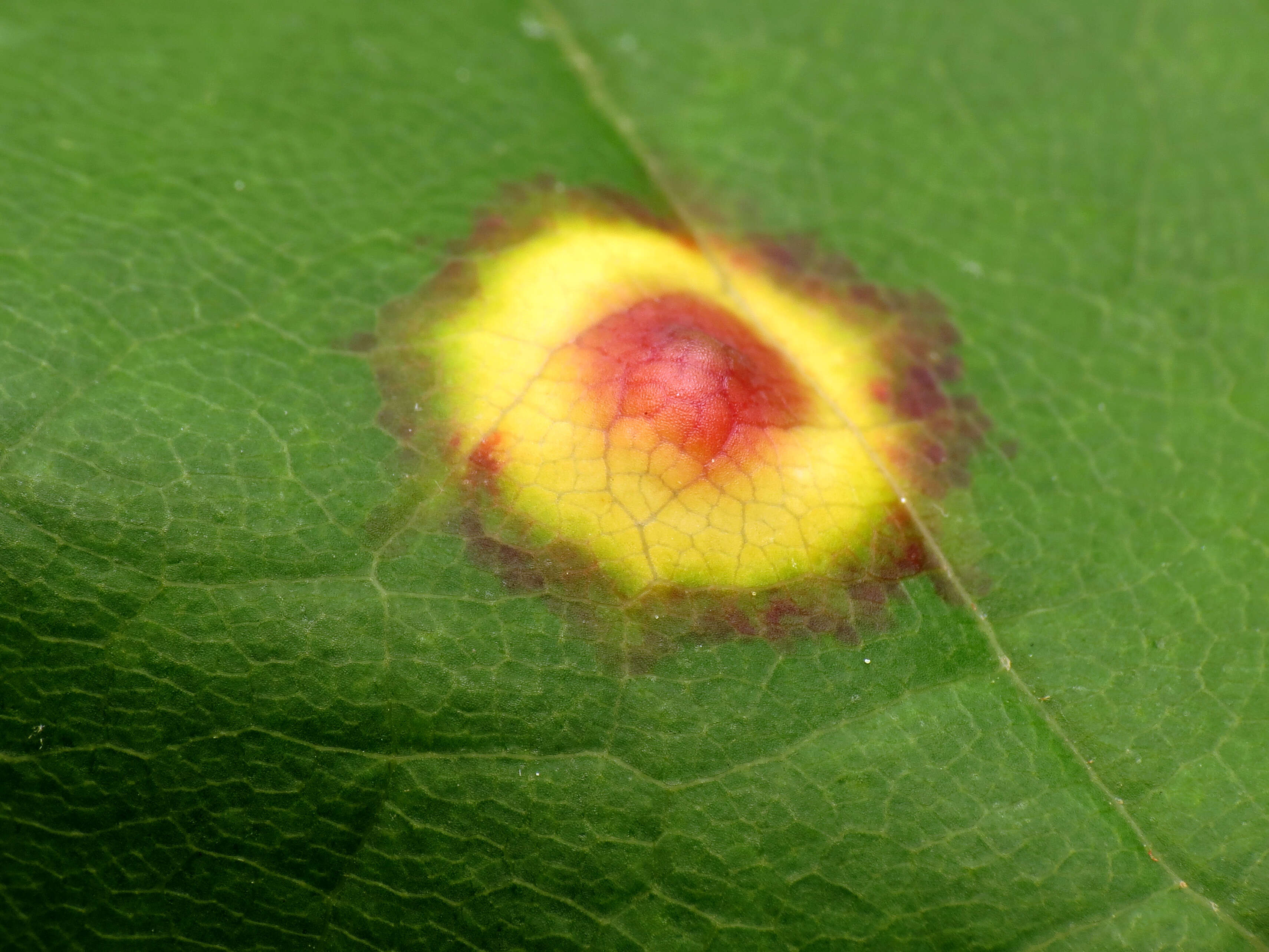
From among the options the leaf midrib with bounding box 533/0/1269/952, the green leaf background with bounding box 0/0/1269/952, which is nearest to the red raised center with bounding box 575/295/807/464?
the leaf midrib with bounding box 533/0/1269/952

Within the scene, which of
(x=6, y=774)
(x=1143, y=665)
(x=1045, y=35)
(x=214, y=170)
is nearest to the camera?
(x=6, y=774)

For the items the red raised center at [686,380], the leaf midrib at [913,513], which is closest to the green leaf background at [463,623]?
the leaf midrib at [913,513]

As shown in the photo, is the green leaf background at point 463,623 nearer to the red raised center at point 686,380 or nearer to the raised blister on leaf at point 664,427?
the raised blister on leaf at point 664,427

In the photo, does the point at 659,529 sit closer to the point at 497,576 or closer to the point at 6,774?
the point at 497,576

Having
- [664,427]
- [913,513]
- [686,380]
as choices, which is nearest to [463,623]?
[664,427]

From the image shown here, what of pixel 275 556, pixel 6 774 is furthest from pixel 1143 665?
pixel 6 774

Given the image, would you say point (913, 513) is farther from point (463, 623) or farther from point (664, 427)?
point (463, 623)

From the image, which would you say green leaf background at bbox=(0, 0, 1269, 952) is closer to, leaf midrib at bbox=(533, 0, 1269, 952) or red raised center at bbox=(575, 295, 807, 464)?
leaf midrib at bbox=(533, 0, 1269, 952)
